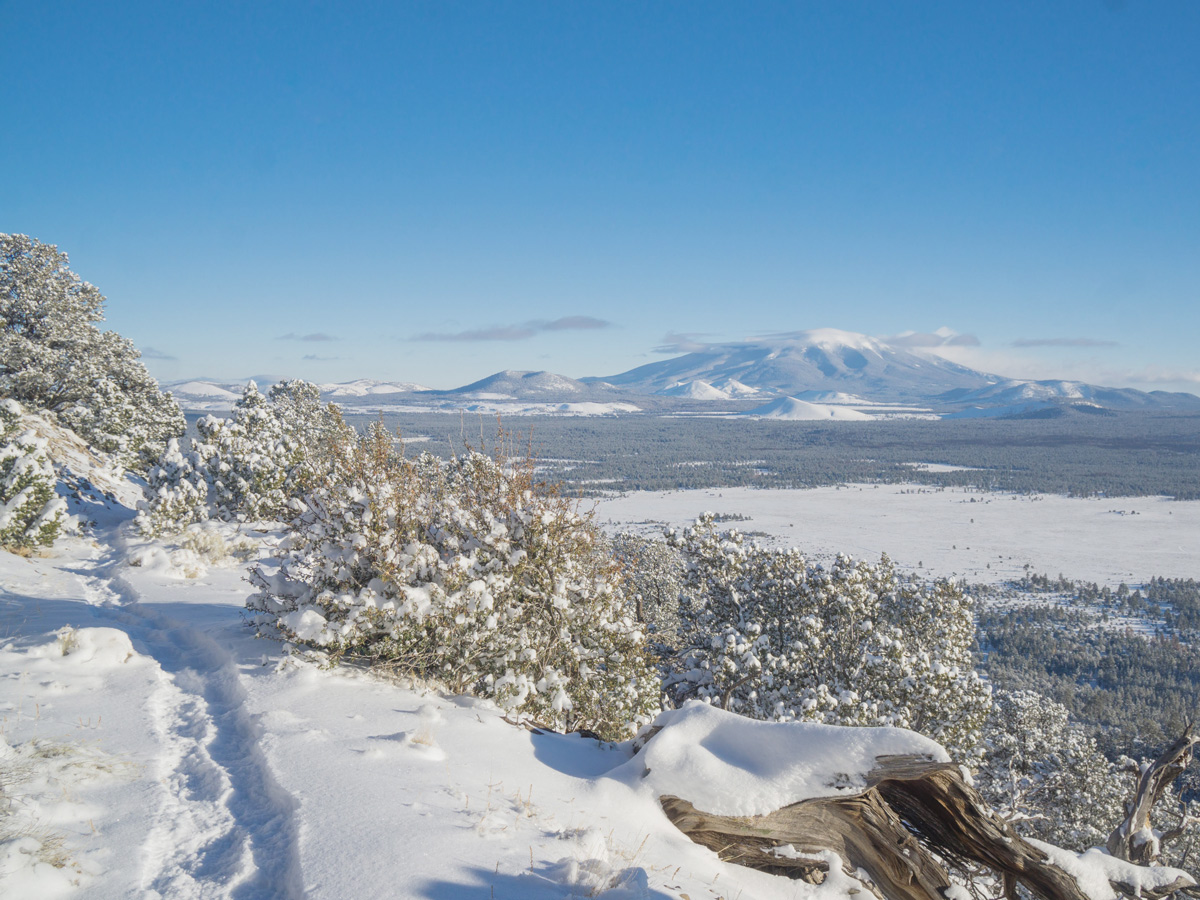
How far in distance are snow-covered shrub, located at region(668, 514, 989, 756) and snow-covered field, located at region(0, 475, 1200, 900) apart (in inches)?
227

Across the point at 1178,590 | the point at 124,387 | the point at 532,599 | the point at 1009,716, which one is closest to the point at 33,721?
the point at 532,599

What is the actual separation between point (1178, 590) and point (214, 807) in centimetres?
13844

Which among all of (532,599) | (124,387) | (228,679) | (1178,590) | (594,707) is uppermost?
(124,387)

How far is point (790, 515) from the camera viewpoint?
511 feet

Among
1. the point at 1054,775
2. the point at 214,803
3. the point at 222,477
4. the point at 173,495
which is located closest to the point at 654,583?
the point at 1054,775

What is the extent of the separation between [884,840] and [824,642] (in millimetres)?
8472

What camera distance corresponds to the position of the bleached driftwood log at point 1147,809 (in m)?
5.87

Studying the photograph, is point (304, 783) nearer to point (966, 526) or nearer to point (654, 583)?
point (654, 583)

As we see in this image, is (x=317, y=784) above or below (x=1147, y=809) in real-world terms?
above

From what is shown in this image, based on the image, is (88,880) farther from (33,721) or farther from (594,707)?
(594,707)

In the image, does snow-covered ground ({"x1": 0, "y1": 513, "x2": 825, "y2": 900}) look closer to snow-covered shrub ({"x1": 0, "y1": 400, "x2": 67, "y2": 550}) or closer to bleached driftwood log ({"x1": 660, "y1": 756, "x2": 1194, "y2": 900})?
bleached driftwood log ({"x1": 660, "y1": 756, "x2": 1194, "y2": 900})

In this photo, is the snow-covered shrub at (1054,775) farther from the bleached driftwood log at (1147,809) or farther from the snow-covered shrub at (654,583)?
the bleached driftwood log at (1147,809)

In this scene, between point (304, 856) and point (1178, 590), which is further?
point (1178, 590)

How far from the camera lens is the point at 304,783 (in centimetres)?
414
